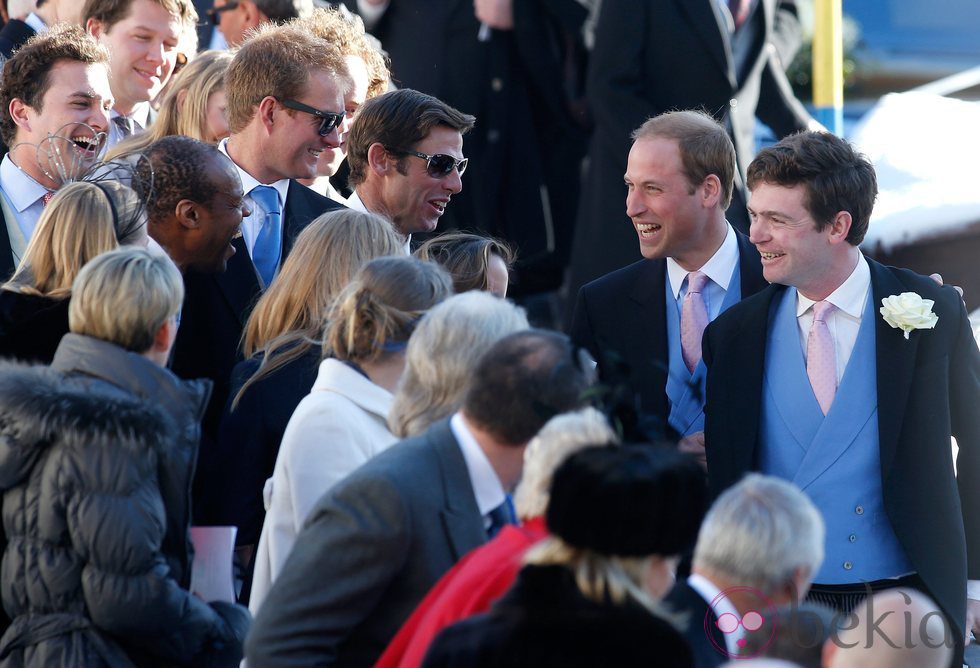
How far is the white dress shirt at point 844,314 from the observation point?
4.16 m

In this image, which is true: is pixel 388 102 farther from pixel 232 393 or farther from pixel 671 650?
pixel 671 650

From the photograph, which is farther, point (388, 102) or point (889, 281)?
point (388, 102)

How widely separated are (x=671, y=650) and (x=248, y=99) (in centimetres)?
324

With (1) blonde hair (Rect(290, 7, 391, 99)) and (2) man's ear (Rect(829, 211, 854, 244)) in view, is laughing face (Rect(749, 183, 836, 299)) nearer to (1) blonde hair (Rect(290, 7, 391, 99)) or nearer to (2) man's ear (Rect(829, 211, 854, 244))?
(2) man's ear (Rect(829, 211, 854, 244))

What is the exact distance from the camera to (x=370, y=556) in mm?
2723

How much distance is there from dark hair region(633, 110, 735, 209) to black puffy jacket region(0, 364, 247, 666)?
7.50ft

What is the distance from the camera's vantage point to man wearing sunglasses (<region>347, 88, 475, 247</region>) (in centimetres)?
493

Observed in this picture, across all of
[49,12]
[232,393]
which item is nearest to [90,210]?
[232,393]

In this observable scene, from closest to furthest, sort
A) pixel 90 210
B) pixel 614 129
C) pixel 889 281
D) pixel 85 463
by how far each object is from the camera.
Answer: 1. pixel 85 463
2. pixel 90 210
3. pixel 889 281
4. pixel 614 129

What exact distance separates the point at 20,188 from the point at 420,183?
1.31 meters

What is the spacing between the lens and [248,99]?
5016mm

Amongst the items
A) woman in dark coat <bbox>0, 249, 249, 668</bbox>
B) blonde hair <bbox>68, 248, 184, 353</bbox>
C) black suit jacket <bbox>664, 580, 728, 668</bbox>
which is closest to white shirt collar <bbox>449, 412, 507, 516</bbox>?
black suit jacket <bbox>664, 580, 728, 668</bbox>

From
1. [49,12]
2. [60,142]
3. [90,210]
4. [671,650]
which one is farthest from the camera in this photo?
[49,12]

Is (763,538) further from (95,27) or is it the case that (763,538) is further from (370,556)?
A: (95,27)
